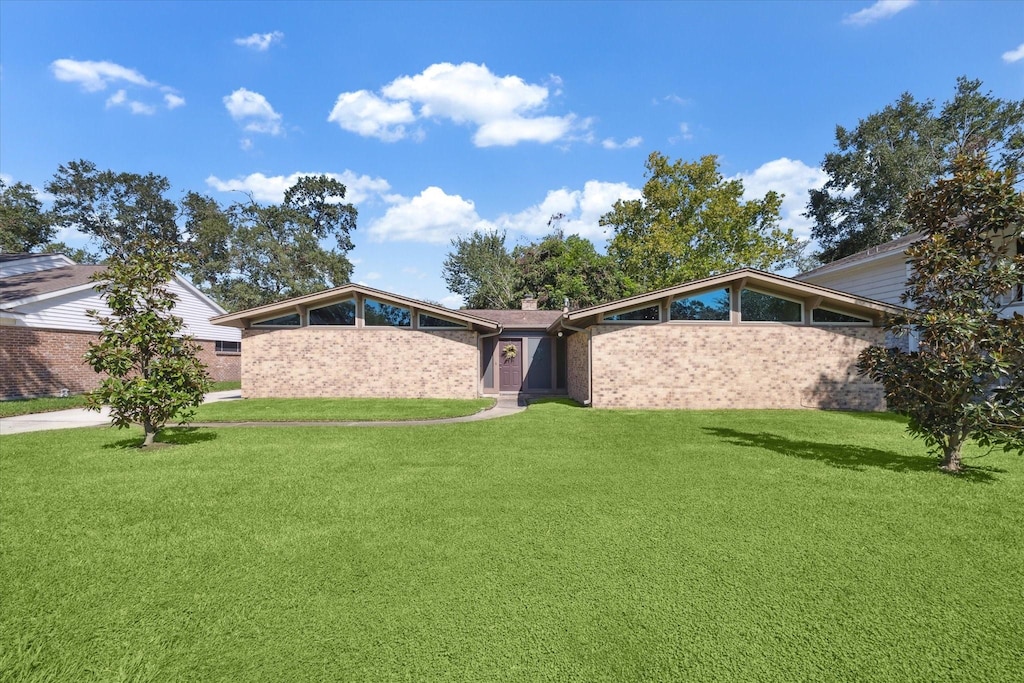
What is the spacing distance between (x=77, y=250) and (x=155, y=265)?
45.5 m

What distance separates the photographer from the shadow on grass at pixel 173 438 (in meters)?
8.58

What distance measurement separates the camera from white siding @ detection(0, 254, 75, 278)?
20328mm

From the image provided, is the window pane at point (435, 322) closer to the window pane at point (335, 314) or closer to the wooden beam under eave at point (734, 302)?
the window pane at point (335, 314)

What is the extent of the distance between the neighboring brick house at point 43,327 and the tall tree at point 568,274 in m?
22.2

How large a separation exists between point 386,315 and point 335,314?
1732mm

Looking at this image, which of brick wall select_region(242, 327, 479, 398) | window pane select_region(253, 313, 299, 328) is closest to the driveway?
brick wall select_region(242, 327, 479, 398)

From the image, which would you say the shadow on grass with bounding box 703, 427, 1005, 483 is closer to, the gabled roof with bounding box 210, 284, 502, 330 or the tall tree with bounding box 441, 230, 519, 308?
the gabled roof with bounding box 210, 284, 502, 330

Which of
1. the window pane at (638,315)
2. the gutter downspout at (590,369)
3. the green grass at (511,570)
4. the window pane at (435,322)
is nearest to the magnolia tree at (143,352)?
the green grass at (511,570)

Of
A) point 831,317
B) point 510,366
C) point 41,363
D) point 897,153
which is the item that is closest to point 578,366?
point 510,366

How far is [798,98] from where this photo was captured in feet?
63.2

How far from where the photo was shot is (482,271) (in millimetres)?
39594

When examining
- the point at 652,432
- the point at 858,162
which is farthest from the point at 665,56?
the point at 858,162

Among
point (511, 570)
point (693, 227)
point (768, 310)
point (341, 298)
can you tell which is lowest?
point (511, 570)

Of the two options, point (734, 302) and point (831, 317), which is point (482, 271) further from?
point (831, 317)
